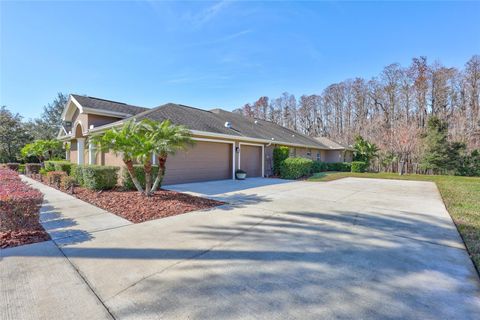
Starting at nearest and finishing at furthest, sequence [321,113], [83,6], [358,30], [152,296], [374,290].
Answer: [152,296] < [374,290] < [83,6] < [358,30] < [321,113]

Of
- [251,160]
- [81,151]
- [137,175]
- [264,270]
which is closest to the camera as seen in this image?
[264,270]

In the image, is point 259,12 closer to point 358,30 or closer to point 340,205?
point 358,30

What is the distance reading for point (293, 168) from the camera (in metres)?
15.8

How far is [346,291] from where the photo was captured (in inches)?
106

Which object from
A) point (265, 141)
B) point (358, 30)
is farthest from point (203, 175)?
point (358, 30)

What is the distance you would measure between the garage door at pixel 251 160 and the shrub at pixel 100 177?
8.20 meters

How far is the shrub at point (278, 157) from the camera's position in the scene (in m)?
17.1

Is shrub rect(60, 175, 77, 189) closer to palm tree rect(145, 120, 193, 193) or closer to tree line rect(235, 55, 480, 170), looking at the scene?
palm tree rect(145, 120, 193, 193)

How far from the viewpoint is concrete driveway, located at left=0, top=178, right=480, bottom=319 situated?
2.37 m

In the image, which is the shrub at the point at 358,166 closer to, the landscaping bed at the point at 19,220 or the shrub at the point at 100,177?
the shrub at the point at 100,177

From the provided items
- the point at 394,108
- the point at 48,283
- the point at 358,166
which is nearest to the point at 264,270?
the point at 48,283

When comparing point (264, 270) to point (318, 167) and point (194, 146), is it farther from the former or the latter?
point (318, 167)

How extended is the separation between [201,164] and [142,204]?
6026mm

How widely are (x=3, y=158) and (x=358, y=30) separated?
124ft
